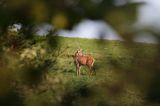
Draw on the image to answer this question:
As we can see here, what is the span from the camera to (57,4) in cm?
279

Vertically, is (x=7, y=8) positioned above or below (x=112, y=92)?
above

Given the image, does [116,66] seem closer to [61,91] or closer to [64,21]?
[64,21]

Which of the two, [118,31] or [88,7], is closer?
[118,31]

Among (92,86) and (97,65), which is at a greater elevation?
(97,65)

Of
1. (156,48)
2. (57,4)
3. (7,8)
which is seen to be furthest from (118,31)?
(7,8)

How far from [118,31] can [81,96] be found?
763mm

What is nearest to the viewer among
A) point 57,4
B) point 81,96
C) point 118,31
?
point 118,31

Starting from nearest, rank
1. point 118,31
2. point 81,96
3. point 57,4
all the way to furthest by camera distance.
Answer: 1. point 118,31
2. point 57,4
3. point 81,96

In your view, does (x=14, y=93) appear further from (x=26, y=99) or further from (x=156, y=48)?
(x=156, y=48)

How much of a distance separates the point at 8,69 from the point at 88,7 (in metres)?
0.59

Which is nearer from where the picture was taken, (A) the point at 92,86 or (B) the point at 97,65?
(B) the point at 97,65

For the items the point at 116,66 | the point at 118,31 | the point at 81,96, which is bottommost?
the point at 81,96

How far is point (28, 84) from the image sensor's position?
10.2 ft

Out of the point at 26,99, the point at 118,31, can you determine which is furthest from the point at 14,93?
the point at 118,31
